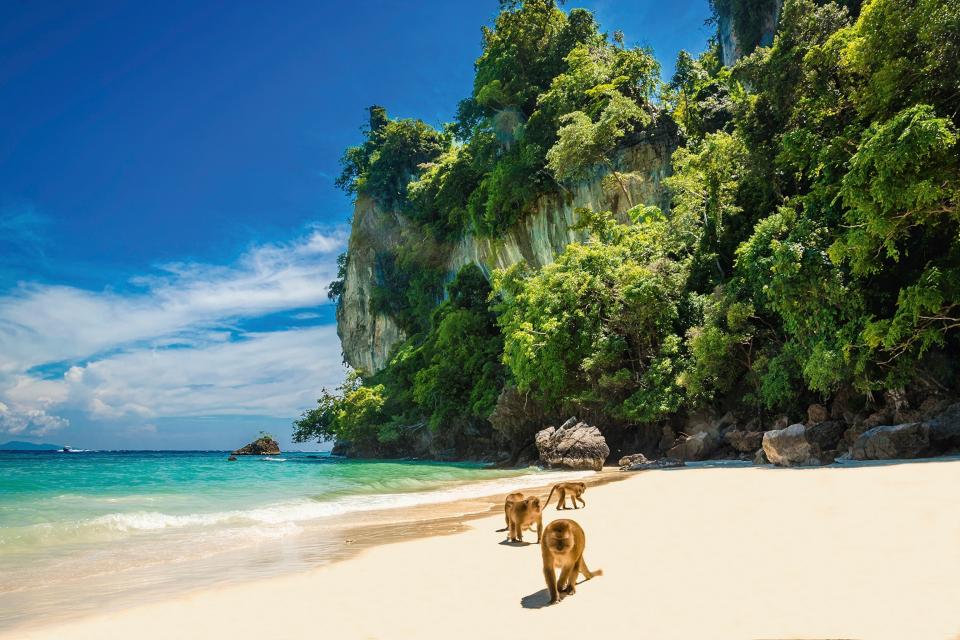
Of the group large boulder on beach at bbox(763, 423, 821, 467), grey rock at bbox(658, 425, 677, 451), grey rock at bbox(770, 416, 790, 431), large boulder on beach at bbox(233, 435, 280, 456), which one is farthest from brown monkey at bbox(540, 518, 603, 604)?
large boulder on beach at bbox(233, 435, 280, 456)

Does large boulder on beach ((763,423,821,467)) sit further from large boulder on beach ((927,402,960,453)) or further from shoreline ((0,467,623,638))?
shoreline ((0,467,623,638))

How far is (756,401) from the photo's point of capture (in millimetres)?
16375

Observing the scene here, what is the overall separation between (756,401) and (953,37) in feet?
31.7

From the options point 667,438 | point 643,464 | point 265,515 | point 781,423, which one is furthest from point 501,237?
point 265,515

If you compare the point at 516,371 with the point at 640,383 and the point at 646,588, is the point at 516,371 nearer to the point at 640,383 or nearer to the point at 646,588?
the point at 640,383

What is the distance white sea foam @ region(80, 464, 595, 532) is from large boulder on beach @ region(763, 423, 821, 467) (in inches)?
219

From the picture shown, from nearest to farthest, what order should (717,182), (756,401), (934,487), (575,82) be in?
(934,487)
(756,401)
(717,182)
(575,82)

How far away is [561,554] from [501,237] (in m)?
30.2

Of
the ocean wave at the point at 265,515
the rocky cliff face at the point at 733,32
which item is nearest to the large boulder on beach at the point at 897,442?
the ocean wave at the point at 265,515

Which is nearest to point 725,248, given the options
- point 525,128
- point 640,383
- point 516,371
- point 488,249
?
point 640,383

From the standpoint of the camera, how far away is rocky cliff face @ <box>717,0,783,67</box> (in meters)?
27.8

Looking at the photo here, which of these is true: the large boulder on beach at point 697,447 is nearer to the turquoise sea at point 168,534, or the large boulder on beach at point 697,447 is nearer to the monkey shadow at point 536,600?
the turquoise sea at point 168,534

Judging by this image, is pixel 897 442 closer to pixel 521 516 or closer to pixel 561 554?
pixel 521 516

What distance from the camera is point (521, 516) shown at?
5.64 m
